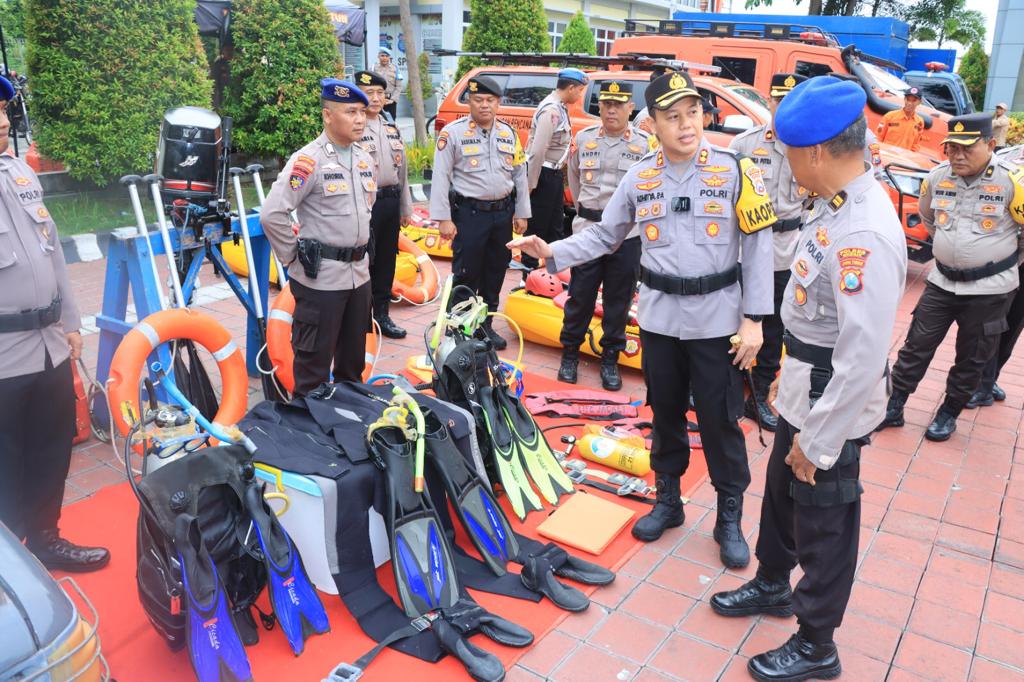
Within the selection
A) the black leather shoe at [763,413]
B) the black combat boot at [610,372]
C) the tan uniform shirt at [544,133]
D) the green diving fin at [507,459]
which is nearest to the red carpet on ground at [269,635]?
the green diving fin at [507,459]

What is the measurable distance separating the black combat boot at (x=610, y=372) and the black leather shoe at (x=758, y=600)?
7.82 ft

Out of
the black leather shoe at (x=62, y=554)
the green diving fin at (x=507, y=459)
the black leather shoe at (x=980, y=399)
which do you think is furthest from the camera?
the black leather shoe at (x=980, y=399)

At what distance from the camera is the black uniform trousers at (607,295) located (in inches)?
215

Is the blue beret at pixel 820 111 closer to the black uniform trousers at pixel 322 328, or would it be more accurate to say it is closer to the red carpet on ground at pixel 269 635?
the red carpet on ground at pixel 269 635

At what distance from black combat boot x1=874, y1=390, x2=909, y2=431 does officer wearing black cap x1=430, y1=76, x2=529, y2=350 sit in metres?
2.67

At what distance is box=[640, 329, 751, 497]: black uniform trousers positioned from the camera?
341 centimetres

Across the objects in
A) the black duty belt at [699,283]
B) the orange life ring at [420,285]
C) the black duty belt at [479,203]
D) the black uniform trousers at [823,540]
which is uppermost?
the black duty belt at [699,283]

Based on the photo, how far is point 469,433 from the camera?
3.63 m

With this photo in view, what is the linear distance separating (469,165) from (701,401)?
294 centimetres

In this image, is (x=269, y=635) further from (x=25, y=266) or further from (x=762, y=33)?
(x=762, y=33)

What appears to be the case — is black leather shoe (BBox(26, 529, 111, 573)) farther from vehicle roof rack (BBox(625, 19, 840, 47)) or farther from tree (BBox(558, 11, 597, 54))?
tree (BBox(558, 11, 597, 54))

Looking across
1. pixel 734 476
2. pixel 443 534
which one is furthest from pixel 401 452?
pixel 734 476

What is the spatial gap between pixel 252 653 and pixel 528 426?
1.79 m

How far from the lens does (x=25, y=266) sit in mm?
2949
